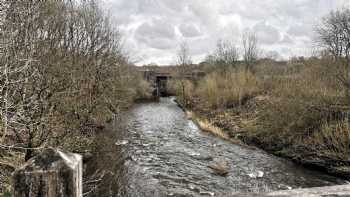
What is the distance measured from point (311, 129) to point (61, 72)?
10.9m

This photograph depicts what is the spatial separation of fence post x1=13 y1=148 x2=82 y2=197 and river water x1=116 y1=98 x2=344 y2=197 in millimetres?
5718

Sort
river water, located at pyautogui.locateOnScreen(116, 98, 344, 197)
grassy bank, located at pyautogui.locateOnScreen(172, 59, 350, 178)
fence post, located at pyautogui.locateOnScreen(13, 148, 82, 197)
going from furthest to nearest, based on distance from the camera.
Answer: grassy bank, located at pyautogui.locateOnScreen(172, 59, 350, 178) → river water, located at pyautogui.locateOnScreen(116, 98, 344, 197) → fence post, located at pyautogui.locateOnScreen(13, 148, 82, 197)

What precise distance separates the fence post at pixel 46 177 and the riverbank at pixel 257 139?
10.6 metres

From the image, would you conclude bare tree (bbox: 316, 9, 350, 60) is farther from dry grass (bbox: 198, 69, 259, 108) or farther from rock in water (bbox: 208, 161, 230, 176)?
rock in water (bbox: 208, 161, 230, 176)

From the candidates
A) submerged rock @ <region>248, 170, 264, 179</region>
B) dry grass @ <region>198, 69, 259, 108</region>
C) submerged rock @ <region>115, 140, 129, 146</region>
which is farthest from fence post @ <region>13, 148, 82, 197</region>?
dry grass @ <region>198, 69, 259, 108</region>

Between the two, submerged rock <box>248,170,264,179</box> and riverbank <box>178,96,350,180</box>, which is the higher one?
riverbank <box>178,96,350,180</box>

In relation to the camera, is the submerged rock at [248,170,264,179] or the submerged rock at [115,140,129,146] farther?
the submerged rock at [115,140,129,146]

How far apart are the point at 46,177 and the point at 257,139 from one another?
13980 millimetres

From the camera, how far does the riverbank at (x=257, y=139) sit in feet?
32.3

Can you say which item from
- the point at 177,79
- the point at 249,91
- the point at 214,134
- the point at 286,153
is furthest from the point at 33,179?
the point at 177,79

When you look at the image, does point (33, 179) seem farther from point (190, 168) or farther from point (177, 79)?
point (177, 79)

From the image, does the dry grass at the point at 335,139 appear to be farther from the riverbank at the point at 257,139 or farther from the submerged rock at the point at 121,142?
the submerged rock at the point at 121,142

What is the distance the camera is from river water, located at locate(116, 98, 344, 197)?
8180 millimetres

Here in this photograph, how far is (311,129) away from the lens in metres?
11.8
